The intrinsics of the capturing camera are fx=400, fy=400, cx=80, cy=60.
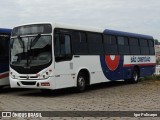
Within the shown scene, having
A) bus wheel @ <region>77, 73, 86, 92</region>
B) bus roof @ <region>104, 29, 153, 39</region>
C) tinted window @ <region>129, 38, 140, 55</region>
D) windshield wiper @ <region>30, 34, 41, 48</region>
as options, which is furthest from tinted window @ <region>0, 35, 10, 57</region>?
tinted window @ <region>129, 38, 140, 55</region>

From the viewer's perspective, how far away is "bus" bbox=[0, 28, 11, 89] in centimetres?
1717

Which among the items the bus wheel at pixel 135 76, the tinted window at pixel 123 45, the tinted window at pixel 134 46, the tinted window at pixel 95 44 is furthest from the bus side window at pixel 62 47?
the bus wheel at pixel 135 76

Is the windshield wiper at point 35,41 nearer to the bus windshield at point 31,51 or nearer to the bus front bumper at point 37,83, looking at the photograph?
the bus windshield at point 31,51

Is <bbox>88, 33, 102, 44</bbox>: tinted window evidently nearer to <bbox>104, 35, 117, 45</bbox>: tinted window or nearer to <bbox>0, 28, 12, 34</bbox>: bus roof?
<bbox>104, 35, 117, 45</bbox>: tinted window

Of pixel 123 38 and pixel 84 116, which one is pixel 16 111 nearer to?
pixel 84 116

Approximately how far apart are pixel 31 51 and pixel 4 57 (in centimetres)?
203

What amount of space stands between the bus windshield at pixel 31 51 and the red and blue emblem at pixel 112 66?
15.0 ft

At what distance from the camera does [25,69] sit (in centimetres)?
1595

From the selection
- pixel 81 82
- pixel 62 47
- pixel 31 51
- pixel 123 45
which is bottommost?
pixel 81 82

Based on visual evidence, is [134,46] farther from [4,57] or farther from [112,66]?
[4,57]

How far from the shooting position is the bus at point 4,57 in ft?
56.3

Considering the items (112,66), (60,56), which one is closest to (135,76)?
(112,66)

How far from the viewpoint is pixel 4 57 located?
17359mm

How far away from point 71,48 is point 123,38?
20.8 feet
